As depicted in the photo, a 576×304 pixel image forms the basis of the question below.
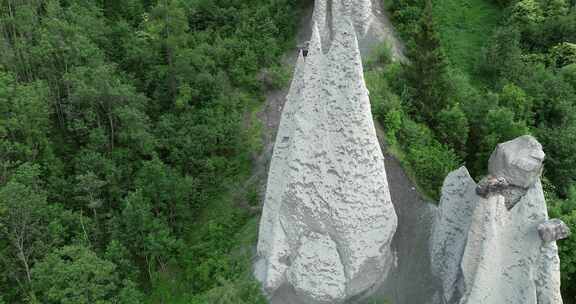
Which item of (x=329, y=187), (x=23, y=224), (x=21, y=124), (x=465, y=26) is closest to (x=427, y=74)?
(x=329, y=187)

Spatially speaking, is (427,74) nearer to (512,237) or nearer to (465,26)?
(512,237)

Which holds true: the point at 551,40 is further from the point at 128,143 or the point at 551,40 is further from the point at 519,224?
the point at 128,143

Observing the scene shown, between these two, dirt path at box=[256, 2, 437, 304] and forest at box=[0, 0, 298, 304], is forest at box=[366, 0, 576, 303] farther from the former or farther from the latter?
forest at box=[0, 0, 298, 304]

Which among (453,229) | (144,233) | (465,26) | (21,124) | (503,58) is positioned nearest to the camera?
(453,229)

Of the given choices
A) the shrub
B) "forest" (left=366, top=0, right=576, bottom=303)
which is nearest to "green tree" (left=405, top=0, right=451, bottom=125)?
"forest" (left=366, top=0, right=576, bottom=303)

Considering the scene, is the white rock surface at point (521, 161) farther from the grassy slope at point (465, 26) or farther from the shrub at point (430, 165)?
the grassy slope at point (465, 26)

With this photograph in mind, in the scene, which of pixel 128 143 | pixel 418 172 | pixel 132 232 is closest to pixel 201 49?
pixel 128 143
